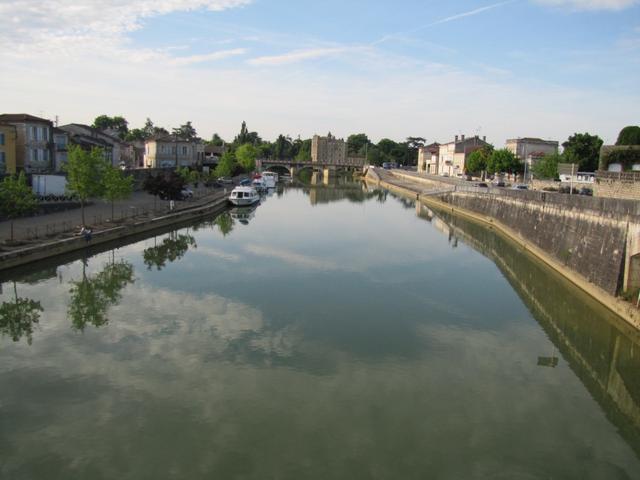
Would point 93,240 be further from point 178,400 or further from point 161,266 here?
point 178,400

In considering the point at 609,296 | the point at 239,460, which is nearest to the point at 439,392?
the point at 239,460

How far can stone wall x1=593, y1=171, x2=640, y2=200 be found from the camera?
3584 cm

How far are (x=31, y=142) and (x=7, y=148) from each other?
3.48m

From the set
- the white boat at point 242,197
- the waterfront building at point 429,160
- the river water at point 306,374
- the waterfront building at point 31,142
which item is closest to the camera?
the river water at point 306,374

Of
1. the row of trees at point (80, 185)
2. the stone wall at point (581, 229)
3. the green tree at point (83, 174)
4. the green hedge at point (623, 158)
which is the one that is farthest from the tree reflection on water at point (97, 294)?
the green hedge at point (623, 158)

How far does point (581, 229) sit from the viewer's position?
2706 centimetres

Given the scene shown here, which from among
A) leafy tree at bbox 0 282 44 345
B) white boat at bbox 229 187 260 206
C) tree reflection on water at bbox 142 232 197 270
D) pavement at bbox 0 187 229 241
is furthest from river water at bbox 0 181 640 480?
white boat at bbox 229 187 260 206

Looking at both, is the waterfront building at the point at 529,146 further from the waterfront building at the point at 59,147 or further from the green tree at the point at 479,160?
the waterfront building at the point at 59,147

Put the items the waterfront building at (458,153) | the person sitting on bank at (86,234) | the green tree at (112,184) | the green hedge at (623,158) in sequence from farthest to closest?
the waterfront building at (458,153)
the green hedge at (623,158)
the green tree at (112,184)
the person sitting on bank at (86,234)

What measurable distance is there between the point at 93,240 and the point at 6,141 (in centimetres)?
1824

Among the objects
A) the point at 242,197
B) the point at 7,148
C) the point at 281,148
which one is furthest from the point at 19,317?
the point at 281,148

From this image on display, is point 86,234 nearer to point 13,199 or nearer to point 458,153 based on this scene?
point 13,199

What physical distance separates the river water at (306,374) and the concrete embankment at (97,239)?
2.22 ft

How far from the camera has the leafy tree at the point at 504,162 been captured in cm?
7912
